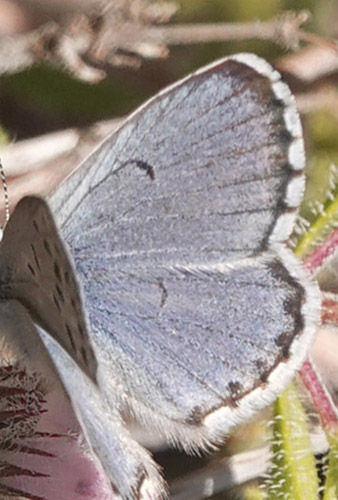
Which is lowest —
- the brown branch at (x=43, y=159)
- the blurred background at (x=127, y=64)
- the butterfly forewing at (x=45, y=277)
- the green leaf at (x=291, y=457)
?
the green leaf at (x=291, y=457)

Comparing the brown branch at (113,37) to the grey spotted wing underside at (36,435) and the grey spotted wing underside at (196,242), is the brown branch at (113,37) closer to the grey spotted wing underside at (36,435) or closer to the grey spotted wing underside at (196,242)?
the grey spotted wing underside at (196,242)

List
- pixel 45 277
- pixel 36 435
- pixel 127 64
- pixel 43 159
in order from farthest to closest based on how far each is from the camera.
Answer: pixel 127 64
pixel 43 159
pixel 36 435
pixel 45 277

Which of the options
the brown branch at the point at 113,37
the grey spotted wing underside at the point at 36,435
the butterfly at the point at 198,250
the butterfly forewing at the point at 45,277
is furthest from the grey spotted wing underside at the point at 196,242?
the brown branch at the point at 113,37

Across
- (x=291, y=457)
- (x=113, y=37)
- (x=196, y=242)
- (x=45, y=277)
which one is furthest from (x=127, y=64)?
(x=45, y=277)

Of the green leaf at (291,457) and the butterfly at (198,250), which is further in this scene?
the green leaf at (291,457)

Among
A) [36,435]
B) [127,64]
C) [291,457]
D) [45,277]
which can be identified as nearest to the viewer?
[45,277]

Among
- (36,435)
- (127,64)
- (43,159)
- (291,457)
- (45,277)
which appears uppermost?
(127,64)

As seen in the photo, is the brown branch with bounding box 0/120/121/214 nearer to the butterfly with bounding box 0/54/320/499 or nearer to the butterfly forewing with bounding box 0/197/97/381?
the butterfly with bounding box 0/54/320/499

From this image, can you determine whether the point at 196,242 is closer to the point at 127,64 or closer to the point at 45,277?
the point at 45,277
